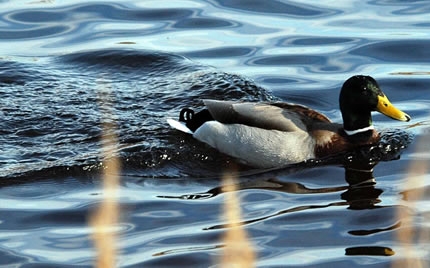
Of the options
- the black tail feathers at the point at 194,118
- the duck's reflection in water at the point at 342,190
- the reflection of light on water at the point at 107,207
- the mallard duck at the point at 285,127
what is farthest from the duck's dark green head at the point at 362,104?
the reflection of light on water at the point at 107,207

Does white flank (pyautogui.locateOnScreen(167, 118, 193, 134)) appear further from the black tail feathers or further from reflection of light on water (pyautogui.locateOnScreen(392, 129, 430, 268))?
reflection of light on water (pyautogui.locateOnScreen(392, 129, 430, 268))

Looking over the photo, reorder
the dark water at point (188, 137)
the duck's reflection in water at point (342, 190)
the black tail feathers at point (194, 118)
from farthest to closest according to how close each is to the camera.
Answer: the black tail feathers at point (194, 118), the duck's reflection in water at point (342, 190), the dark water at point (188, 137)

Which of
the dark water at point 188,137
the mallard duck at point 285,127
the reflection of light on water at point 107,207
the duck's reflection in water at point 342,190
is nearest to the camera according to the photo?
the reflection of light on water at point 107,207

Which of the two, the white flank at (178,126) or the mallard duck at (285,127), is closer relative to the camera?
the mallard duck at (285,127)

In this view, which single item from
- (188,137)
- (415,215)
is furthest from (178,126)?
(415,215)

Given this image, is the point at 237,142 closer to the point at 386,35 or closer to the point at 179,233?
the point at 179,233

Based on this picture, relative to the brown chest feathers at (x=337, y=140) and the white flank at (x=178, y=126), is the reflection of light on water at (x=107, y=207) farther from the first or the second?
the brown chest feathers at (x=337, y=140)

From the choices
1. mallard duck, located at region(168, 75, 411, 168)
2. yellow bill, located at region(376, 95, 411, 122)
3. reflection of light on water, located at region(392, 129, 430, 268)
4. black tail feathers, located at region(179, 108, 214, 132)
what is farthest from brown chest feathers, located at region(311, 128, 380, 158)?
black tail feathers, located at region(179, 108, 214, 132)

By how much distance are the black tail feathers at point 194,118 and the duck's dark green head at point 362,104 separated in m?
1.23

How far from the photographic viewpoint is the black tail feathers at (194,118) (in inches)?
447

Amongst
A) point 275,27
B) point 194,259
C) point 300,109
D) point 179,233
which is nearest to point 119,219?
point 179,233

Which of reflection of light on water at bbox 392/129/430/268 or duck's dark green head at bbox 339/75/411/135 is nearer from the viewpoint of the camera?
reflection of light on water at bbox 392/129/430/268

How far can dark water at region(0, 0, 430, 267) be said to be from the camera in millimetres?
8406

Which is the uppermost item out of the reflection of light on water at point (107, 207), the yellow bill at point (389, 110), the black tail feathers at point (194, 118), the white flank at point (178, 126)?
the black tail feathers at point (194, 118)
